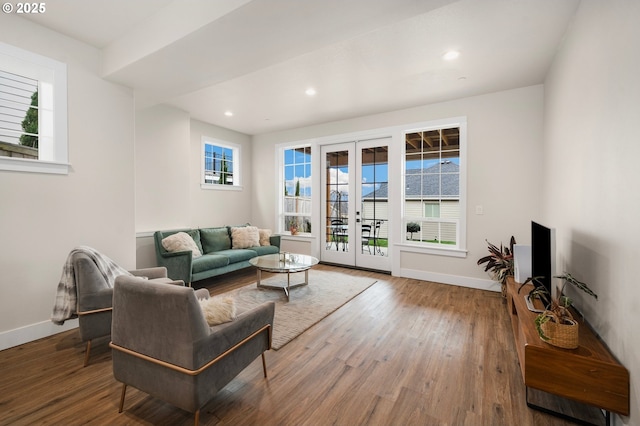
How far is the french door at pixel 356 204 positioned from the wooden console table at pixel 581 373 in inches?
133

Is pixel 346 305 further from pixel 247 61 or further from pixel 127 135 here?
pixel 127 135

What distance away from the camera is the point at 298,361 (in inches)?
87.6

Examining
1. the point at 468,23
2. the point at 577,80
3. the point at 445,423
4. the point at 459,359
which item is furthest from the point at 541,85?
the point at 445,423

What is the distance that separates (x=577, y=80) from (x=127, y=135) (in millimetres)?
4417

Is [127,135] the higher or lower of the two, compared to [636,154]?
higher

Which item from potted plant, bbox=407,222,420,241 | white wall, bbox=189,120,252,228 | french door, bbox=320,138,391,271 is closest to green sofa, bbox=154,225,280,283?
white wall, bbox=189,120,252,228

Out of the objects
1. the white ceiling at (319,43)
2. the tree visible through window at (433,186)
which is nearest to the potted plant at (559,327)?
the white ceiling at (319,43)

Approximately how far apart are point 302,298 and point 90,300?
2204 mm

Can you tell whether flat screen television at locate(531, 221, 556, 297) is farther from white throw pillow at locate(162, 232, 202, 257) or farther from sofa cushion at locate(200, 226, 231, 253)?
sofa cushion at locate(200, 226, 231, 253)

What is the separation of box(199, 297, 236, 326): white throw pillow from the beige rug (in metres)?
0.93

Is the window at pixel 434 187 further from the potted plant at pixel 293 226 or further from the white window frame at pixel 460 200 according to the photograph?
the potted plant at pixel 293 226

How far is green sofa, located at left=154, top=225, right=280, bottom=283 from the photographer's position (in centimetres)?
383

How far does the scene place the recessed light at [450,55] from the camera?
2861 mm

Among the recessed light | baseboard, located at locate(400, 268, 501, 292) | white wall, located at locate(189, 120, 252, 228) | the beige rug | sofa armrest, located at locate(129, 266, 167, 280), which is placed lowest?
the beige rug
